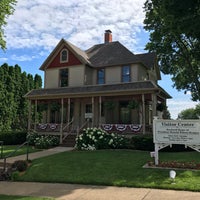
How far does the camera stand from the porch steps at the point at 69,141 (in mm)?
20844

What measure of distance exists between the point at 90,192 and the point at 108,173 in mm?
2031

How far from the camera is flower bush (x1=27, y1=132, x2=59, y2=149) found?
1958 centimetres

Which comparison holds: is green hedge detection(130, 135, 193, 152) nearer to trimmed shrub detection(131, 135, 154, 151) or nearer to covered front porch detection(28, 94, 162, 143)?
trimmed shrub detection(131, 135, 154, 151)

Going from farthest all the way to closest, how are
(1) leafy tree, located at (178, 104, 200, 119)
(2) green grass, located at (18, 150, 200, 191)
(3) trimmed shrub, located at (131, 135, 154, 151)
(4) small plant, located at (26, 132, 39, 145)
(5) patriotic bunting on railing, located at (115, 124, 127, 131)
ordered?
(1) leafy tree, located at (178, 104, 200, 119) → (4) small plant, located at (26, 132, 39, 145) → (5) patriotic bunting on railing, located at (115, 124, 127, 131) → (3) trimmed shrub, located at (131, 135, 154, 151) → (2) green grass, located at (18, 150, 200, 191)

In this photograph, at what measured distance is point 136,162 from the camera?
1203 cm

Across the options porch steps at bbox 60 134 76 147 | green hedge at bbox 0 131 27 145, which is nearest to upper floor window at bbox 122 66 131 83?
porch steps at bbox 60 134 76 147

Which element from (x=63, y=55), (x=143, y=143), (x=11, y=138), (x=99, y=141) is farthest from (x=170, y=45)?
(x=11, y=138)

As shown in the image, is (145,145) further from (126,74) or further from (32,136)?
(32,136)

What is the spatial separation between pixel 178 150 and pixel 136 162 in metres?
5.39

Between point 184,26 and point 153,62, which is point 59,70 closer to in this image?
point 153,62

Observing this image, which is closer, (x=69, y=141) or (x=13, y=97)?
(x=69, y=141)

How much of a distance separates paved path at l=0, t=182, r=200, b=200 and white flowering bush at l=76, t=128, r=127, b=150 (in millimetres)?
8051

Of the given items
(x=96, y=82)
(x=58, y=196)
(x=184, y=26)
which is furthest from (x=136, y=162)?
(x=96, y=82)

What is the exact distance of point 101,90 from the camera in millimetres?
21359
